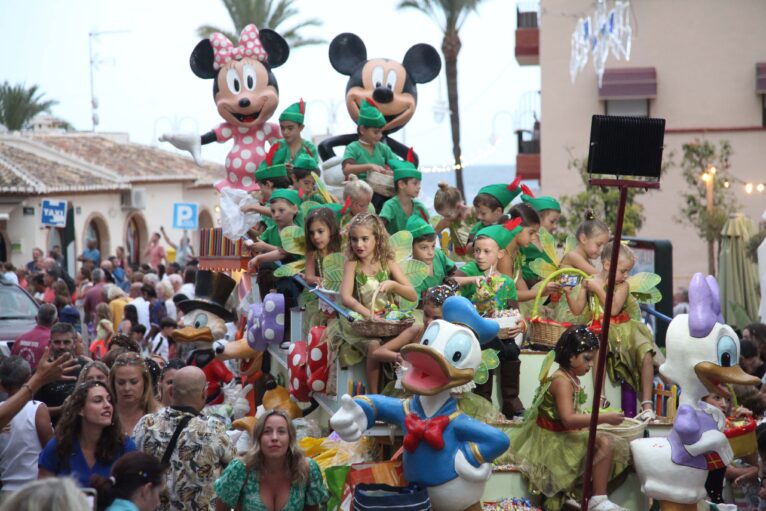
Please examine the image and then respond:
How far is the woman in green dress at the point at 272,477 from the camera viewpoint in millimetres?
6254

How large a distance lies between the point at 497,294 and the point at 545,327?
0.66 meters

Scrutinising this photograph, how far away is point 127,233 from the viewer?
134ft

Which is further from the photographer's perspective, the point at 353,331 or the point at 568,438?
the point at 353,331

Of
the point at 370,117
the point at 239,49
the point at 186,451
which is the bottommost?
the point at 186,451

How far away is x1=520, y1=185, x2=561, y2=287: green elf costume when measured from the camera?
988 cm

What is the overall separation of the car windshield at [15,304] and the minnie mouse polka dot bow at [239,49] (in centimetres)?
432

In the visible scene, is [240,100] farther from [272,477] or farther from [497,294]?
[272,477]

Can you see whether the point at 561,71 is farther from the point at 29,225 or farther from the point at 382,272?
the point at 382,272

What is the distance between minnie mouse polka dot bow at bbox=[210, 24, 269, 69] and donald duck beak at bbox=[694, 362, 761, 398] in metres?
7.23

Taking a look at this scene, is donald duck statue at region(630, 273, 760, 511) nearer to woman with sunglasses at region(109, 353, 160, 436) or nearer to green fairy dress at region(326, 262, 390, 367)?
green fairy dress at region(326, 262, 390, 367)

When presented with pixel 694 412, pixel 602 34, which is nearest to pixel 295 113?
pixel 694 412

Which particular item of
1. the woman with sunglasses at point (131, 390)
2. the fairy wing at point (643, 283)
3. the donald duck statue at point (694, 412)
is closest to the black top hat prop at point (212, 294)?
the fairy wing at point (643, 283)

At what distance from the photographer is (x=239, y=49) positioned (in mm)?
13008

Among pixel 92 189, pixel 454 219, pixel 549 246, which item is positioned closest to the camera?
pixel 549 246
